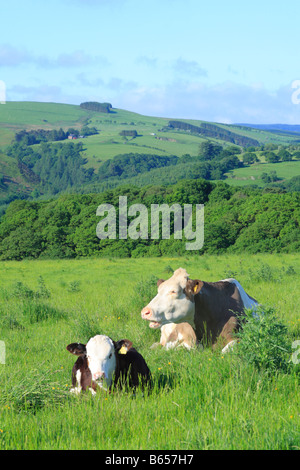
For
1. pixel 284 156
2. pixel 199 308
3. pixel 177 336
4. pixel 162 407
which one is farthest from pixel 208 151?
pixel 162 407

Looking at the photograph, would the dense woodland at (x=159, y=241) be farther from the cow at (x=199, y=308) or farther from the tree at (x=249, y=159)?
the tree at (x=249, y=159)

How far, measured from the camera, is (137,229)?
73.7m

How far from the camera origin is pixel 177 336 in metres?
9.29

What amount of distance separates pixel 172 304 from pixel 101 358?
2445mm

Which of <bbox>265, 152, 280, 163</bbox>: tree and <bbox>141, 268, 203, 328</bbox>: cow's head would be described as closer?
<bbox>141, 268, 203, 328</bbox>: cow's head

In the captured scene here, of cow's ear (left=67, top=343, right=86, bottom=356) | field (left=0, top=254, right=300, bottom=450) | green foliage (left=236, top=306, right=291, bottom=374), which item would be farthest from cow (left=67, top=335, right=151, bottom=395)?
green foliage (left=236, top=306, right=291, bottom=374)

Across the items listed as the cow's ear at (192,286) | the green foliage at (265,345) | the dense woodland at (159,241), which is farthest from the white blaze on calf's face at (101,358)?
the dense woodland at (159,241)

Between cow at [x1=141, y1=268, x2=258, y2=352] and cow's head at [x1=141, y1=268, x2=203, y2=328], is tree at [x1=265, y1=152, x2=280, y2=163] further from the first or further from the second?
cow's head at [x1=141, y1=268, x2=203, y2=328]

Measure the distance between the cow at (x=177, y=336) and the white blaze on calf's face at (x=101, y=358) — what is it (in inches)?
103

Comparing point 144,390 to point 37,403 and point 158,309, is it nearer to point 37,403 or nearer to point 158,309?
point 37,403

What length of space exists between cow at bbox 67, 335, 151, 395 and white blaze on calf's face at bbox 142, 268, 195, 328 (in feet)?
5.35

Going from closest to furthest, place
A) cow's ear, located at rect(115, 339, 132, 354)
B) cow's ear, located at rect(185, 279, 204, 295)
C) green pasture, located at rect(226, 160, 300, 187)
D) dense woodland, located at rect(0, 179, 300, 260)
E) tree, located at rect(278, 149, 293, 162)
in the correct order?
cow's ear, located at rect(115, 339, 132, 354) → cow's ear, located at rect(185, 279, 204, 295) → dense woodland, located at rect(0, 179, 300, 260) → green pasture, located at rect(226, 160, 300, 187) → tree, located at rect(278, 149, 293, 162)

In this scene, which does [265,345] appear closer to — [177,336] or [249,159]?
[177,336]

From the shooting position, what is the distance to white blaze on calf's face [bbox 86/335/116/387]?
639 cm
